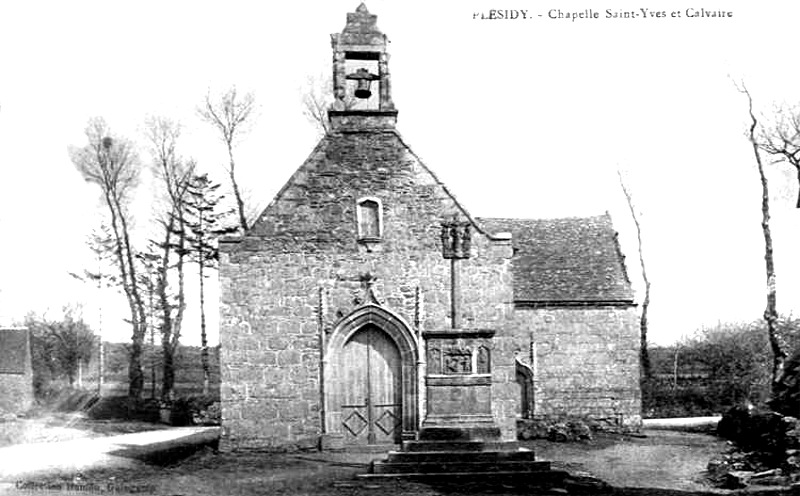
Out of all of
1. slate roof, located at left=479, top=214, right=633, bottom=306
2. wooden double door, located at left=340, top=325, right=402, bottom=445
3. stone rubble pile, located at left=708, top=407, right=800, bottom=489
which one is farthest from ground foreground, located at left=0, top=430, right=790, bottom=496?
slate roof, located at left=479, top=214, right=633, bottom=306

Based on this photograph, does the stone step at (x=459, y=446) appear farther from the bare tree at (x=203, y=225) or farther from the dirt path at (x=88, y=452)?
the bare tree at (x=203, y=225)

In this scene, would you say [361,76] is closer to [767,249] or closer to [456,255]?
[456,255]

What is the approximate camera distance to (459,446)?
15016 mm

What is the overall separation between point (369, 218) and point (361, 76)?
136 inches

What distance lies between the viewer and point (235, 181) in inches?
1542

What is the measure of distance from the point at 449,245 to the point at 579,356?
13085 millimetres

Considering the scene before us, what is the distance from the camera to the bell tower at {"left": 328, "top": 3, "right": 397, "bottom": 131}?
20.7 metres

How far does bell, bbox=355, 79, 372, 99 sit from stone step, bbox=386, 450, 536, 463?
9.34 m

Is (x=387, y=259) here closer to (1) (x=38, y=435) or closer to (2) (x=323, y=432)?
(2) (x=323, y=432)

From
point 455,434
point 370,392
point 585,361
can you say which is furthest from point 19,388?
point 455,434

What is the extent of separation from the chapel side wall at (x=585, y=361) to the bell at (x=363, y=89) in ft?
36.8

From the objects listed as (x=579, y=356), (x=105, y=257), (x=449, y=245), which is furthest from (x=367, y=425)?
(x=105, y=257)

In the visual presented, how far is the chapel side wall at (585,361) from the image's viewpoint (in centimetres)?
2828

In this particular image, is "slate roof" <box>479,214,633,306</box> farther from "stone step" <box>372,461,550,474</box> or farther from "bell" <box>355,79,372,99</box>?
"stone step" <box>372,461,550,474</box>
